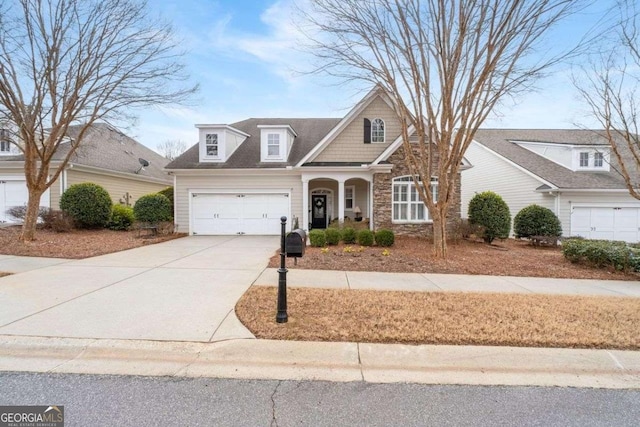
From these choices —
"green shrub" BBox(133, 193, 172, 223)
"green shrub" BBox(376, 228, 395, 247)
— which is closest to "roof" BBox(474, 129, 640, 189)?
"green shrub" BBox(376, 228, 395, 247)

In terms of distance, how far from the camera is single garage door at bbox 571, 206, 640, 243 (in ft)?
49.1

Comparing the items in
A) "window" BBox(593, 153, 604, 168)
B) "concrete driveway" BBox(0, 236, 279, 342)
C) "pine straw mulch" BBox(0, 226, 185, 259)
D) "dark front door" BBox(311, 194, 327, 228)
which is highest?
"window" BBox(593, 153, 604, 168)

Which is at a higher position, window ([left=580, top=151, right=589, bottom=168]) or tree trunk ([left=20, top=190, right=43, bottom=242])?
window ([left=580, top=151, right=589, bottom=168])

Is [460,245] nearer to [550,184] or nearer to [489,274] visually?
[489,274]

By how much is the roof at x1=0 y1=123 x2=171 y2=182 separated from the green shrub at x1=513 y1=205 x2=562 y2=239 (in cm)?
1732

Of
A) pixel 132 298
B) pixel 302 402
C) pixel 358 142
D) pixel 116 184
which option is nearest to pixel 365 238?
pixel 358 142

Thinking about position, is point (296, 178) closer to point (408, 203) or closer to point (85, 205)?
point (408, 203)

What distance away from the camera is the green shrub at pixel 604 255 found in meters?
8.01

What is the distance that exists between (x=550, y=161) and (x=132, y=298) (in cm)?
2094

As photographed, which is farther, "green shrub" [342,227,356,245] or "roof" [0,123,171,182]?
"roof" [0,123,171,182]

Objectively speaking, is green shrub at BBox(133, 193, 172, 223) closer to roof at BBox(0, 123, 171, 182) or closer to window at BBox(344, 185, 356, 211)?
roof at BBox(0, 123, 171, 182)

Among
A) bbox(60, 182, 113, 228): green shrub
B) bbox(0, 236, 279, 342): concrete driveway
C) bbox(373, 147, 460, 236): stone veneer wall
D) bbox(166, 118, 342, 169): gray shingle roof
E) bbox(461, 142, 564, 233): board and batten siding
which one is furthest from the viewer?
Answer: bbox(461, 142, 564, 233): board and batten siding

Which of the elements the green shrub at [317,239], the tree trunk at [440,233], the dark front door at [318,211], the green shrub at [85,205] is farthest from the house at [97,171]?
the tree trunk at [440,233]

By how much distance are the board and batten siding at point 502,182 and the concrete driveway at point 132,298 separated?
14740 mm
